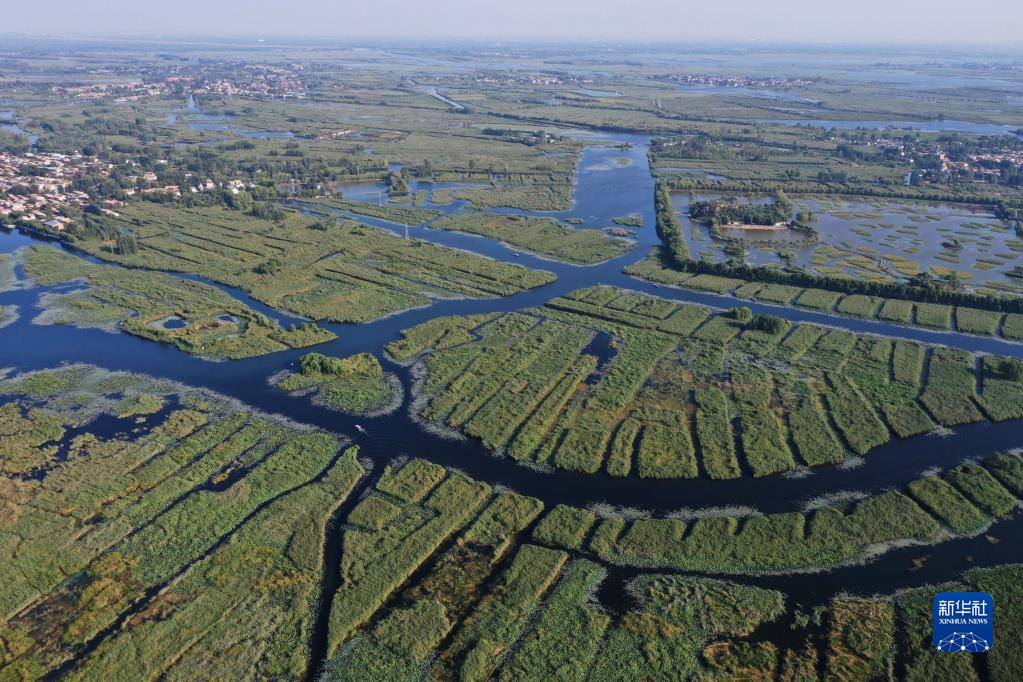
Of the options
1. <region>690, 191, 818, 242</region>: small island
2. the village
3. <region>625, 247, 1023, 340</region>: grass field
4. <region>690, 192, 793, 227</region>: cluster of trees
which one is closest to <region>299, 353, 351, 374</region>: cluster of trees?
<region>625, 247, 1023, 340</region>: grass field

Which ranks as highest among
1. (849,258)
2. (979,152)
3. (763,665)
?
(979,152)

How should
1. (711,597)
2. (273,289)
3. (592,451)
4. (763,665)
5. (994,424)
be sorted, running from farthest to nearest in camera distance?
(273,289) → (994,424) → (592,451) → (711,597) → (763,665)

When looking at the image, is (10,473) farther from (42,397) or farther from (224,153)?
(224,153)

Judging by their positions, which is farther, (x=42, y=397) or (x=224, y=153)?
(x=224, y=153)

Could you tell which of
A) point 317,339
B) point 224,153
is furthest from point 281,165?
point 317,339

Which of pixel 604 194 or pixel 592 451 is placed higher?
pixel 604 194

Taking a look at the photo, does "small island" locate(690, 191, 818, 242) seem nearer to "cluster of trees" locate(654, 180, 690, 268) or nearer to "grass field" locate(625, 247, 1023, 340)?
"cluster of trees" locate(654, 180, 690, 268)
